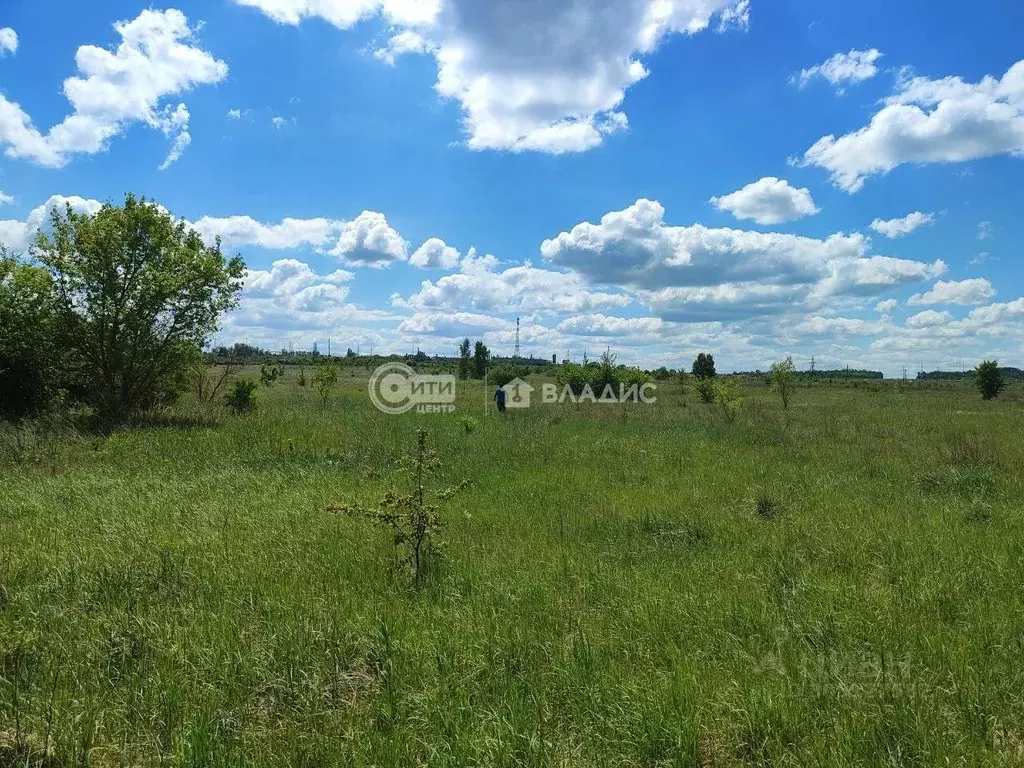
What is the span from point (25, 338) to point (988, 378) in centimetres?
5045

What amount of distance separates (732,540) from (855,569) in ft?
4.03

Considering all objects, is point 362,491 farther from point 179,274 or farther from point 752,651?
point 179,274

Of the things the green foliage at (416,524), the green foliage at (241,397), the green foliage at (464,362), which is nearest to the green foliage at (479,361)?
the green foliage at (464,362)

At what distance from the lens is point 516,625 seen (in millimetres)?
3979

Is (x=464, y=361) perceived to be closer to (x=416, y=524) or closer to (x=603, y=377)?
(x=603, y=377)

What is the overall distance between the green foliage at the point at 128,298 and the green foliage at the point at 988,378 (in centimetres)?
4598

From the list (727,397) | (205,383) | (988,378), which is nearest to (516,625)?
(727,397)

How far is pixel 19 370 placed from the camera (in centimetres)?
1271

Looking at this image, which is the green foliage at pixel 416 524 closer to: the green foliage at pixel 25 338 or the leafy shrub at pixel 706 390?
the green foliage at pixel 25 338

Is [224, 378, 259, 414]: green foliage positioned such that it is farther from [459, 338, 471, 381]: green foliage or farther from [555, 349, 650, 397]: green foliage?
[459, 338, 471, 381]: green foliage

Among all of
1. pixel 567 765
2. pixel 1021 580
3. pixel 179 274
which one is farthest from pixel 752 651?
pixel 179 274

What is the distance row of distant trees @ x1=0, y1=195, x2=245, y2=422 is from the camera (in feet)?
41.0

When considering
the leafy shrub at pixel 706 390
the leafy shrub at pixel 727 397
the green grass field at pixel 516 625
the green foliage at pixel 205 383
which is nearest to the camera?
the green grass field at pixel 516 625

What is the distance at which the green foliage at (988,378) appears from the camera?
37031 millimetres
